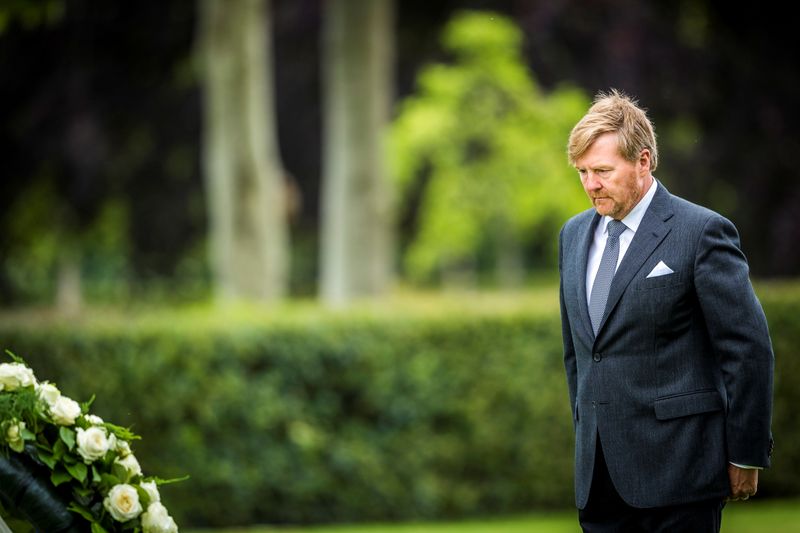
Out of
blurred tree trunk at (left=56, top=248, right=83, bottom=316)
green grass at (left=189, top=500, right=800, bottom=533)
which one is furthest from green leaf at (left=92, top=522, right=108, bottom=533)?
blurred tree trunk at (left=56, top=248, right=83, bottom=316)

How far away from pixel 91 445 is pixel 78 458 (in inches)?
3.3

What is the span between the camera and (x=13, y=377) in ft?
10.6

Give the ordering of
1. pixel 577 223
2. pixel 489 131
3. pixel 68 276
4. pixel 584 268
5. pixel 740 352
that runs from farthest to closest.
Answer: pixel 68 276, pixel 489 131, pixel 577 223, pixel 584 268, pixel 740 352

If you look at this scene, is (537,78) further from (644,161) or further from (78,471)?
(78,471)

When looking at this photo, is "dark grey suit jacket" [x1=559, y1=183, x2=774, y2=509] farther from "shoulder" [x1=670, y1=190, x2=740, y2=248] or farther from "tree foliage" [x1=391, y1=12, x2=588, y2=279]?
"tree foliage" [x1=391, y1=12, x2=588, y2=279]

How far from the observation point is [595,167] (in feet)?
10.3

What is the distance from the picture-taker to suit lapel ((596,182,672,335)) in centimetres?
319

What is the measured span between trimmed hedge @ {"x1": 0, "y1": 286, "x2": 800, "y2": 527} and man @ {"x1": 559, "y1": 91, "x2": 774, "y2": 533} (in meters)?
4.68

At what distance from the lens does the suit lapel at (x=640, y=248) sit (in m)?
3.19

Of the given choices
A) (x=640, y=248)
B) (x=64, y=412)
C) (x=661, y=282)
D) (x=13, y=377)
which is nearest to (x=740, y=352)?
(x=661, y=282)

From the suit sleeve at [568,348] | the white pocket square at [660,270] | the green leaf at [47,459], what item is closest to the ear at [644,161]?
the white pocket square at [660,270]

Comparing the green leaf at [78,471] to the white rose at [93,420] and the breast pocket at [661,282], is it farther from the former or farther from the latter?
the breast pocket at [661,282]

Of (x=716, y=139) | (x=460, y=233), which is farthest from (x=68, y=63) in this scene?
(x=716, y=139)

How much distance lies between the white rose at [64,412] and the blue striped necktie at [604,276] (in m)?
1.62
